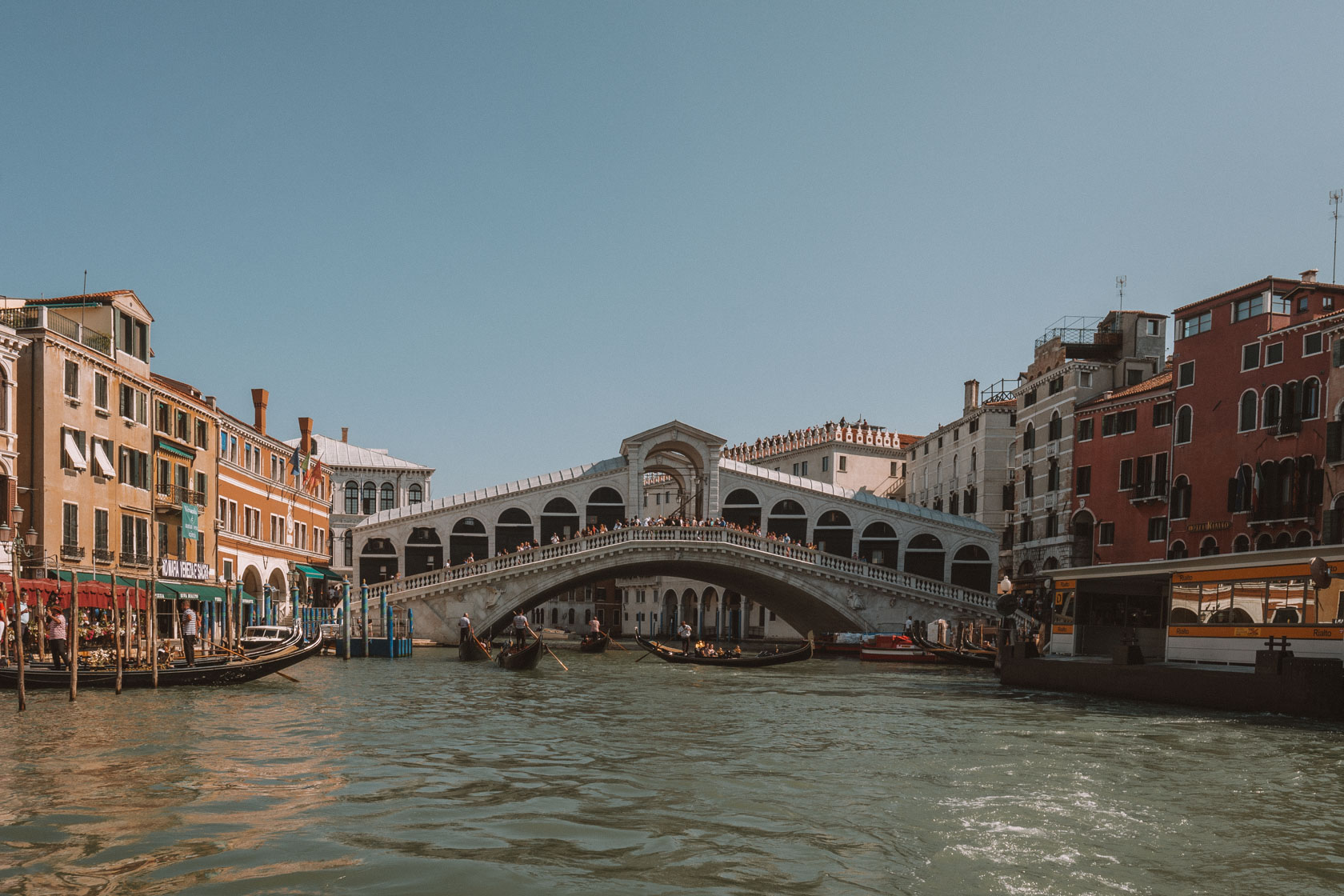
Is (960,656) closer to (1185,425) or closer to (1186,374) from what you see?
(1185,425)

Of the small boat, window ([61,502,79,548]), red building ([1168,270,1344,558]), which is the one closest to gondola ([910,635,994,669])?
the small boat

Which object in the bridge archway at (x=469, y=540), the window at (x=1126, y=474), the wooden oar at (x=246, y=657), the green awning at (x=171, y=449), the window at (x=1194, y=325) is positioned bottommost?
the wooden oar at (x=246, y=657)

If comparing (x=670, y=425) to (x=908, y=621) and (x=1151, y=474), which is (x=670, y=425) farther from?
(x=1151, y=474)

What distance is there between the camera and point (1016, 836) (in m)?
7.82

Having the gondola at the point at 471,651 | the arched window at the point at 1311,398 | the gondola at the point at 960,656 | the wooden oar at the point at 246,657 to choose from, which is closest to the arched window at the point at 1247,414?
the arched window at the point at 1311,398

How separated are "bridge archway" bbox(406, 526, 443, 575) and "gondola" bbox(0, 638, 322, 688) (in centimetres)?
1513

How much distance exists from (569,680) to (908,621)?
14102mm

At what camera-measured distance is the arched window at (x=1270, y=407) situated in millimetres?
23578

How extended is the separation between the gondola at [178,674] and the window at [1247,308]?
19409mm

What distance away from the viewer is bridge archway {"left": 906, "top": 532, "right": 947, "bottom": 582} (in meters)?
36.0

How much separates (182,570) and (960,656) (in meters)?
17.4

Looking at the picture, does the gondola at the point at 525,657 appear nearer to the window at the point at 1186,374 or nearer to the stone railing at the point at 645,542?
the stone railing at the point at 645,542

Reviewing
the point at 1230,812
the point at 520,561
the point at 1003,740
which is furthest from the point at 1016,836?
the point at 520,561

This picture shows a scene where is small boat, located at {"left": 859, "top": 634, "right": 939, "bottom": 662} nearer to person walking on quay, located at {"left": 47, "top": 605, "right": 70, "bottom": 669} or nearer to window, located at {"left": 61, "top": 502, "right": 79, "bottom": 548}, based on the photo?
window, located at {"left": 61, "top": 502, "right": 79, "bottom": 548}
